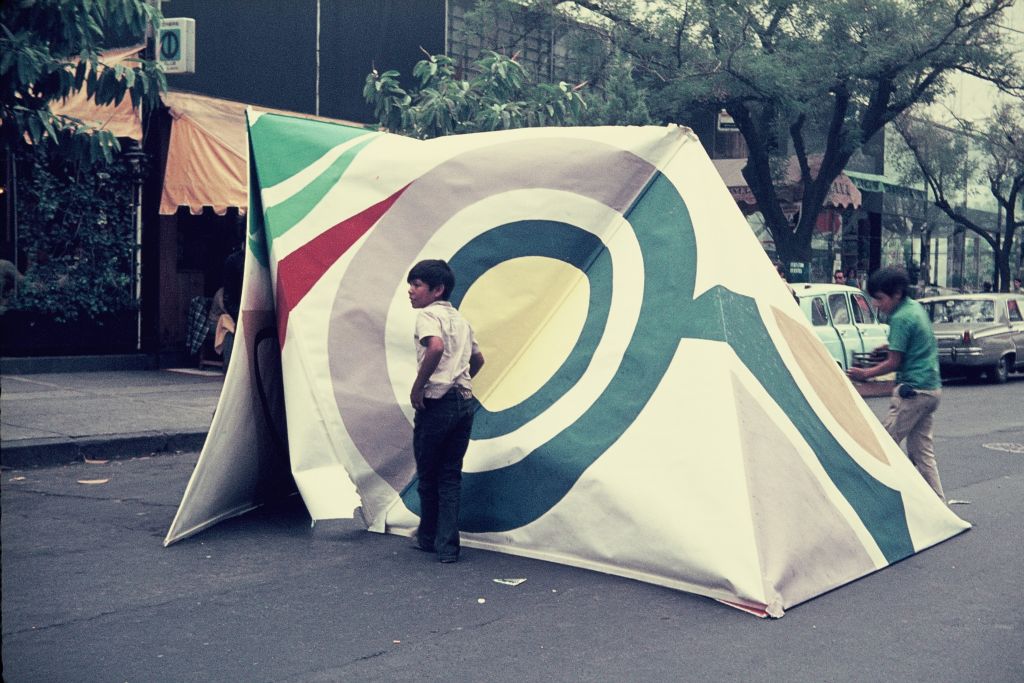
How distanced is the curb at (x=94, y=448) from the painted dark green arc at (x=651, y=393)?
4.51 metres

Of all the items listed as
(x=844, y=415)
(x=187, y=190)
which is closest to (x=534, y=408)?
(x=844, y=415)

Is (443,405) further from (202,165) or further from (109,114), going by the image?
(109,114)

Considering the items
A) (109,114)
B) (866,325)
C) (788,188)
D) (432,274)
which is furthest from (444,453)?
(788,188)

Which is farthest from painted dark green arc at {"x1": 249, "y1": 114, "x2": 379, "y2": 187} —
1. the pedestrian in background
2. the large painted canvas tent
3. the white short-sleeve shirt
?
the pedestrian in background

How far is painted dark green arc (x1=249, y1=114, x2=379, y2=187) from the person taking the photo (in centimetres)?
754

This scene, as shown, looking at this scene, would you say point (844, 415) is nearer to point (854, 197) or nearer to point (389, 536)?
point (389, 536)

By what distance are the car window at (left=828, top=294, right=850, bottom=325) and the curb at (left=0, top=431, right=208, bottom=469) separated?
356 inches

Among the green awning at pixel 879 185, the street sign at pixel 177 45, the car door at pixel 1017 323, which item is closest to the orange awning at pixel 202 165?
the street sign at pixel 177 45

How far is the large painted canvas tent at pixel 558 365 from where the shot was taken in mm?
6133

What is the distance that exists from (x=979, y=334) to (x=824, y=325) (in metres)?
5.01

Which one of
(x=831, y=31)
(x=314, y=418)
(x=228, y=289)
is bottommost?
(x=314, y=418)

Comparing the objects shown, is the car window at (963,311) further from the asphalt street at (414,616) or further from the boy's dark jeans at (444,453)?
the boy's dark jeans at (444,453)

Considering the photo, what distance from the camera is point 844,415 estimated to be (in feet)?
22.5

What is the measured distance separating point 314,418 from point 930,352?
3.98 metres
